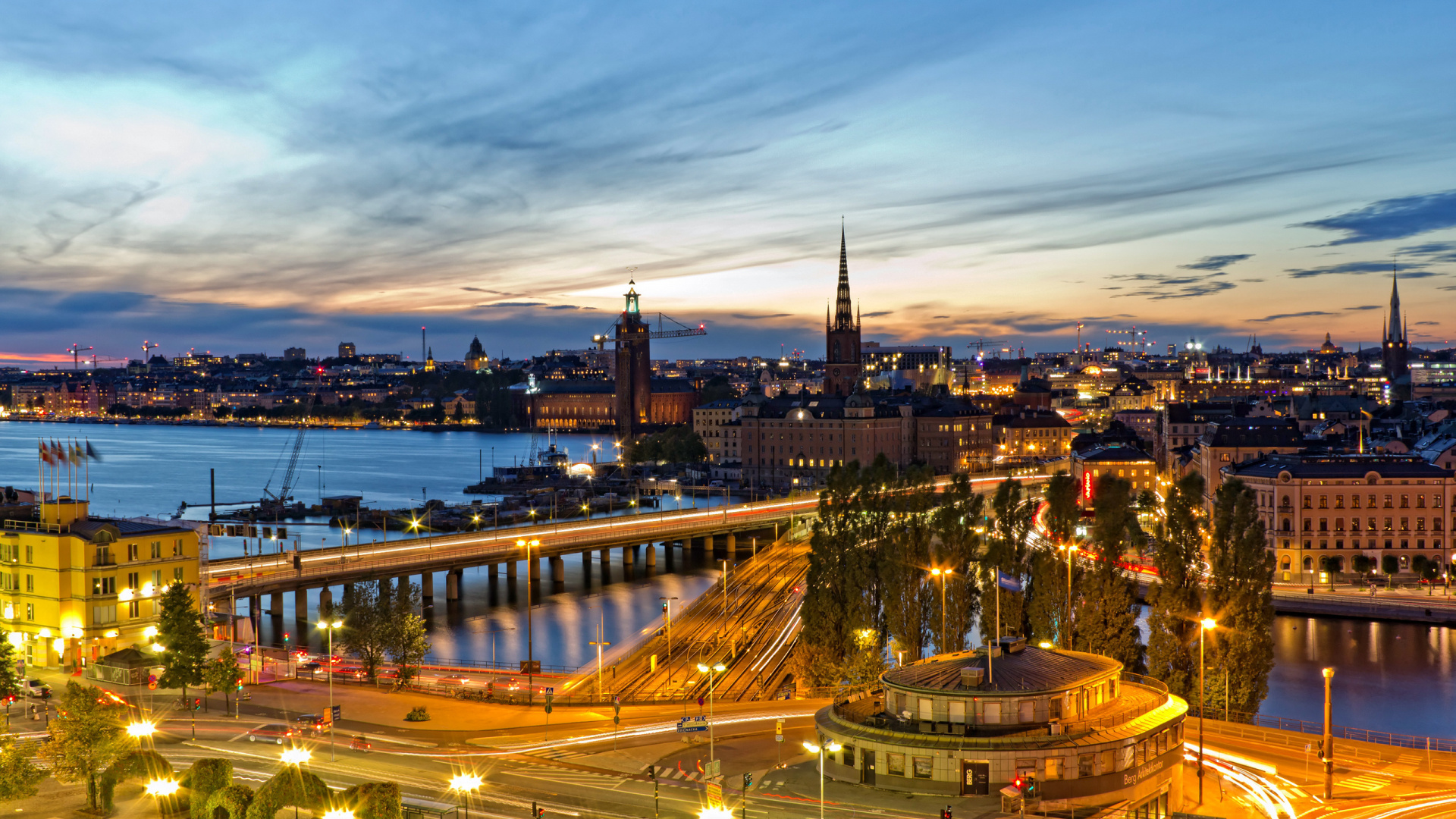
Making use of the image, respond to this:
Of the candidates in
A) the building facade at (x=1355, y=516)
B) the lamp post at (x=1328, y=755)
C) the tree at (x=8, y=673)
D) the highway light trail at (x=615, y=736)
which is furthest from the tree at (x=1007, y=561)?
the building facade at (x=1355, y=516)

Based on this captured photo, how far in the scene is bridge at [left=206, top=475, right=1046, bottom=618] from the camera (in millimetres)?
37250

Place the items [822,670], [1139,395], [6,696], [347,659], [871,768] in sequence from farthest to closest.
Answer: [1139,395] < [347,659] < [822,670] < [6,696] < [871,768]

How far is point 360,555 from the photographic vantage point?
4141 centimetres

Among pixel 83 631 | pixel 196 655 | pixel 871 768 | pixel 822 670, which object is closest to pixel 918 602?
pixel 822 670

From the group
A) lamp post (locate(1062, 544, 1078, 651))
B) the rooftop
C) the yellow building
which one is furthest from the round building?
the yellow building

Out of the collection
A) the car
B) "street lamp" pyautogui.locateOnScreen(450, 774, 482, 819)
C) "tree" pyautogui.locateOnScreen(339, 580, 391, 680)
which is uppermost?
"street lamp" pyautogui.locateOnScreen(450, 774, 482, 819)

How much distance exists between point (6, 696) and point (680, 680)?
1176cm

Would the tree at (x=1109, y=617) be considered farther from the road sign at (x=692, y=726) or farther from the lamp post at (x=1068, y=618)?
the road sign at (x=692, y=726)

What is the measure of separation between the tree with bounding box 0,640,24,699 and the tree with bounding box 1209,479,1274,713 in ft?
63.2

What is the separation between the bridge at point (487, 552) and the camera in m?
37.2

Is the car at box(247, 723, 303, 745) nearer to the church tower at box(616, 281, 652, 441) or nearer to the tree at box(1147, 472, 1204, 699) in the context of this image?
the tree at box(1147, 472, 1204, 699)

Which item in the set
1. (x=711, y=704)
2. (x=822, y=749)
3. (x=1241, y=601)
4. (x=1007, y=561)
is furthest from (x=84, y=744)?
(x=1241, y=601)

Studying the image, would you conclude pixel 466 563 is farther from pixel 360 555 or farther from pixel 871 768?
pixel 871 768

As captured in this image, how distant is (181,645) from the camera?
20.4 metres
